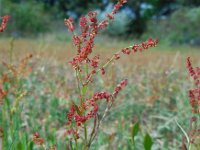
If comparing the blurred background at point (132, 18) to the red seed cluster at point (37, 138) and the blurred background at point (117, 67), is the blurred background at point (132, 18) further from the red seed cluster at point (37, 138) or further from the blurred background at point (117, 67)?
the red seed cluster at point (37, 138)

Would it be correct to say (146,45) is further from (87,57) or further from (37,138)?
(37,138)

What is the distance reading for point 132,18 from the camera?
33219mm

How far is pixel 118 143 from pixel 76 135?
1508 mm

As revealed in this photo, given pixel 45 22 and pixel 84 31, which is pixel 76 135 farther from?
pixel 45 22

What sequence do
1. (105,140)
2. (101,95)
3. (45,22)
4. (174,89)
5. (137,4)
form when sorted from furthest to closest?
(137,4) → (45,22) → (174,89) → (105,140) → (101,95)

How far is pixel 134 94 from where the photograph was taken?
3.95 m

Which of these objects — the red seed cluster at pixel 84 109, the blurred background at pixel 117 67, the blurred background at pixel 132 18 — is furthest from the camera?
the blurred background at pixel 132 18

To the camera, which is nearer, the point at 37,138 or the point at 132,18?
the point at 37,138

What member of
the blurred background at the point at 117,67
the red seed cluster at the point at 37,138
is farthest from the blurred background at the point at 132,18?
the red seed cluster at the point at 37,138

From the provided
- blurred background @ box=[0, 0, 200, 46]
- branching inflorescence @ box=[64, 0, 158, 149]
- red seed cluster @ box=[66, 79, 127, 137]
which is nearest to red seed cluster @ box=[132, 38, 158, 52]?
branching inflorescence @ box=[64, 0, 158, 149]

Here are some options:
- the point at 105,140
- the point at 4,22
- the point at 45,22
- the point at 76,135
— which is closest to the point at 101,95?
the point at 76,135

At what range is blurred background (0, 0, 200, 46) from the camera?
23453 mm

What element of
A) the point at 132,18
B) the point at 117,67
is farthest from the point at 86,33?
the point at 132,18

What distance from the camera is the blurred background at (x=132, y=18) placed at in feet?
76.9
